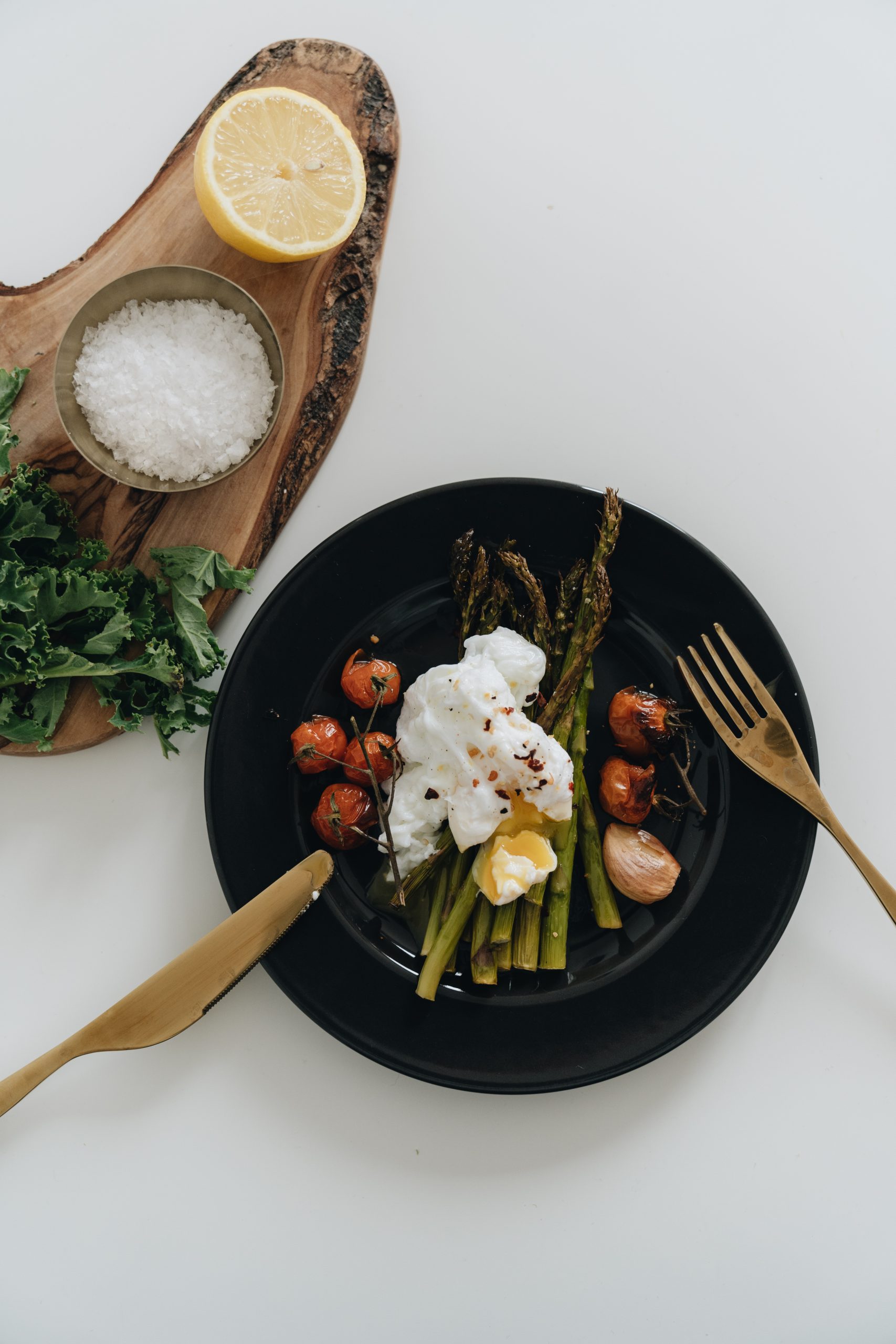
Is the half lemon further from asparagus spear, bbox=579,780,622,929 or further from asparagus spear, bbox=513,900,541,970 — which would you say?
asparagus spear, bbox=513,900,541,970

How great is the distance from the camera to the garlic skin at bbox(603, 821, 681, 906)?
2.19 m

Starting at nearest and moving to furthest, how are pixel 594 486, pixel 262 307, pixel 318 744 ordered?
pixel 318 744, pixel 262 307, pixel 594 486

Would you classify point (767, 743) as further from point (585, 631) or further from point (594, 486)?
point (594, 486)

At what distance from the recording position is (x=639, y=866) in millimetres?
2193

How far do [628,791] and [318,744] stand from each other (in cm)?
85

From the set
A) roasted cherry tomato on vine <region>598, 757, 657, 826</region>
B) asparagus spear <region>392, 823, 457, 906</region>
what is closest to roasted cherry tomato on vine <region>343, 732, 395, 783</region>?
asparagus spear <region>392, 823, 457, 906</region>

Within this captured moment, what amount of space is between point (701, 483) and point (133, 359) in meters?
1.62

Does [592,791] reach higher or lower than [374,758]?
higher

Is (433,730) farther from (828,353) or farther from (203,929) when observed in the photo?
(828,353)

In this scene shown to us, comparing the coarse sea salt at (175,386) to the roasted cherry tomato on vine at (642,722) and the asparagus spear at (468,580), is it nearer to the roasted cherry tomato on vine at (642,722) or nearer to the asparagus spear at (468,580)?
the asparagus spear at (468,580)

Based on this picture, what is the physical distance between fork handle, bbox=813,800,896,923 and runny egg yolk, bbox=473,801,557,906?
724 millimetres

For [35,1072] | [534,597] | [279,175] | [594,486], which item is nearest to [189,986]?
[35,1072]

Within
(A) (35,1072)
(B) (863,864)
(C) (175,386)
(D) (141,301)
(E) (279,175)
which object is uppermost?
(E) (279,175)

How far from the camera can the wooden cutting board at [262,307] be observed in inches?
88.9
